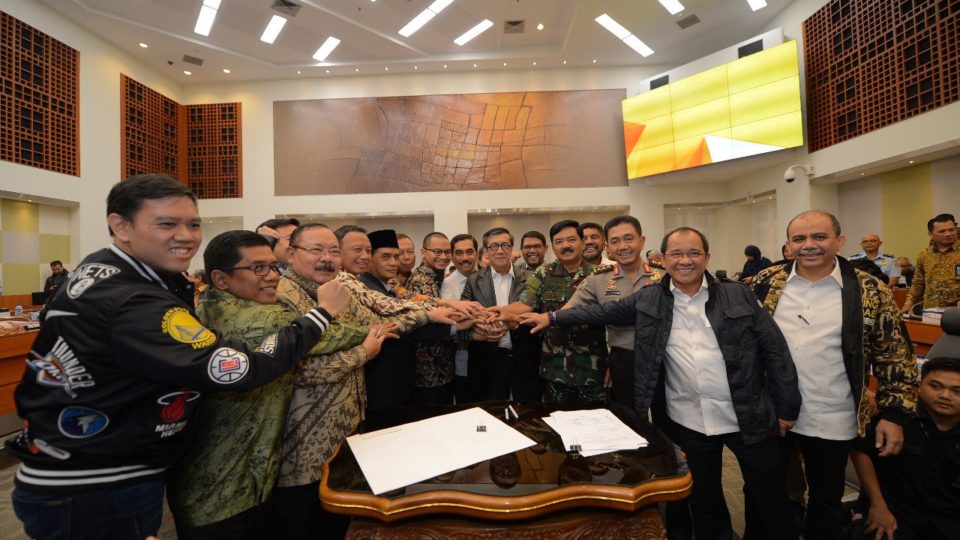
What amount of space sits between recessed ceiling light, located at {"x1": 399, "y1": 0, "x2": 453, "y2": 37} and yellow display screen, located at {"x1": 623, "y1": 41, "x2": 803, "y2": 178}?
496cm

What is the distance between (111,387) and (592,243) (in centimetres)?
273

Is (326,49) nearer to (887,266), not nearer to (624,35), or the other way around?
(624,35)

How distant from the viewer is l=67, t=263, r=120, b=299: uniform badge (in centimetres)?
108

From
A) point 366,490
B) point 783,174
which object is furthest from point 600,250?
point 783,174

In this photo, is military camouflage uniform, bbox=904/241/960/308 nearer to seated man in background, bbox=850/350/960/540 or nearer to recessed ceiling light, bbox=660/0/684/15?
seated man in background, bbox=850/350/960/540

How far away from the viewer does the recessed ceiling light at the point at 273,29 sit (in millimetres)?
8773

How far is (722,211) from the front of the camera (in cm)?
1141

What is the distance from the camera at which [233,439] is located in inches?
53.2

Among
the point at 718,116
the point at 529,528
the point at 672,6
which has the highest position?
the point at 672,6

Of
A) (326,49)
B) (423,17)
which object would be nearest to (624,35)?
(423,17)

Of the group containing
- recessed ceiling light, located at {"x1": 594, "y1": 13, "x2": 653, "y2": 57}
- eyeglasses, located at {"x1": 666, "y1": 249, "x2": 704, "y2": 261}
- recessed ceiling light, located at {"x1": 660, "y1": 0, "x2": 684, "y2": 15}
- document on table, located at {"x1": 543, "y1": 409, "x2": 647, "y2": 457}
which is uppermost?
recessed ceiling light, located at {"x1": 594, "y1": 13, "x2": 653, "y2": 57}

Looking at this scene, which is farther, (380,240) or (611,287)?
(380,240)

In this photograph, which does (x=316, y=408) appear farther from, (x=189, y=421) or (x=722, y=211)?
(x=722, y=211)

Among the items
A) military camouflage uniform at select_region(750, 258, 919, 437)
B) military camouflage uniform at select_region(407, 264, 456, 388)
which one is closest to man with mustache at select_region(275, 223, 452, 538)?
military camouflage uniform at select_region(407, 264, 456, 388)
